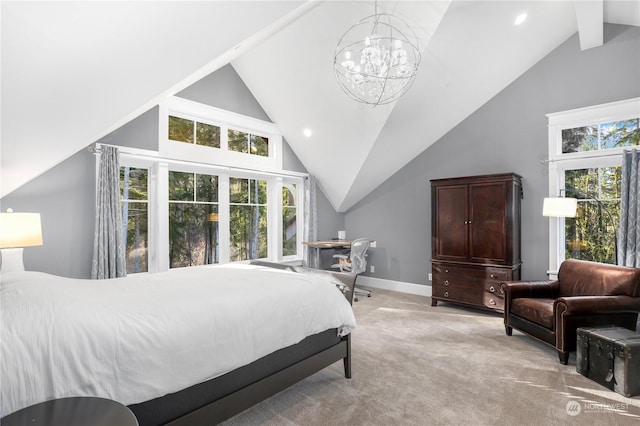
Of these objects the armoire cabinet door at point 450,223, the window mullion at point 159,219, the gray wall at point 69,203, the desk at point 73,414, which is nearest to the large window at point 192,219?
the window mullion at point 159,219

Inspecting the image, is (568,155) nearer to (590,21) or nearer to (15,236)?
(590,21)

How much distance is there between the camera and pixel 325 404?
88.0 inches

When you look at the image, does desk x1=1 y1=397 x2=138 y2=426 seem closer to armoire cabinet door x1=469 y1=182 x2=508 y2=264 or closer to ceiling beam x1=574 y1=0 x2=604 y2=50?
armoire cabinet door x1=469 y1=182 x2=508 y2=264

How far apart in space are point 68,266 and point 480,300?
486 centimetres

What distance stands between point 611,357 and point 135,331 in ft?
10.3

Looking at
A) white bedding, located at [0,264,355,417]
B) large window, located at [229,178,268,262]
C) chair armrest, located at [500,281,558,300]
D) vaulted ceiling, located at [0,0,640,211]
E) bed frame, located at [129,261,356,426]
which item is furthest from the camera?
large window, located at [229,178,268,262]

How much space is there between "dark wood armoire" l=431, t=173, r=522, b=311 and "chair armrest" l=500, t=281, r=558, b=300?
1.90 ft

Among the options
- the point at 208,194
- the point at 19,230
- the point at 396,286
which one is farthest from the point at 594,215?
the point at 19,230

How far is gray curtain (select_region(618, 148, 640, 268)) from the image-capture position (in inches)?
138

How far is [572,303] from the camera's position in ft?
9.21

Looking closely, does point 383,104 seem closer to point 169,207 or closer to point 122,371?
point 169,207

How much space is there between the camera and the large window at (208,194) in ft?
13.8

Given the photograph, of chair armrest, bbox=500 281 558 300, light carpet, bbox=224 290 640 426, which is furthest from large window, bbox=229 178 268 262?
chair armrest, bbox=500 281 558 300

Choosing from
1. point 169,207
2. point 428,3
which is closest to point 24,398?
point 169,207
